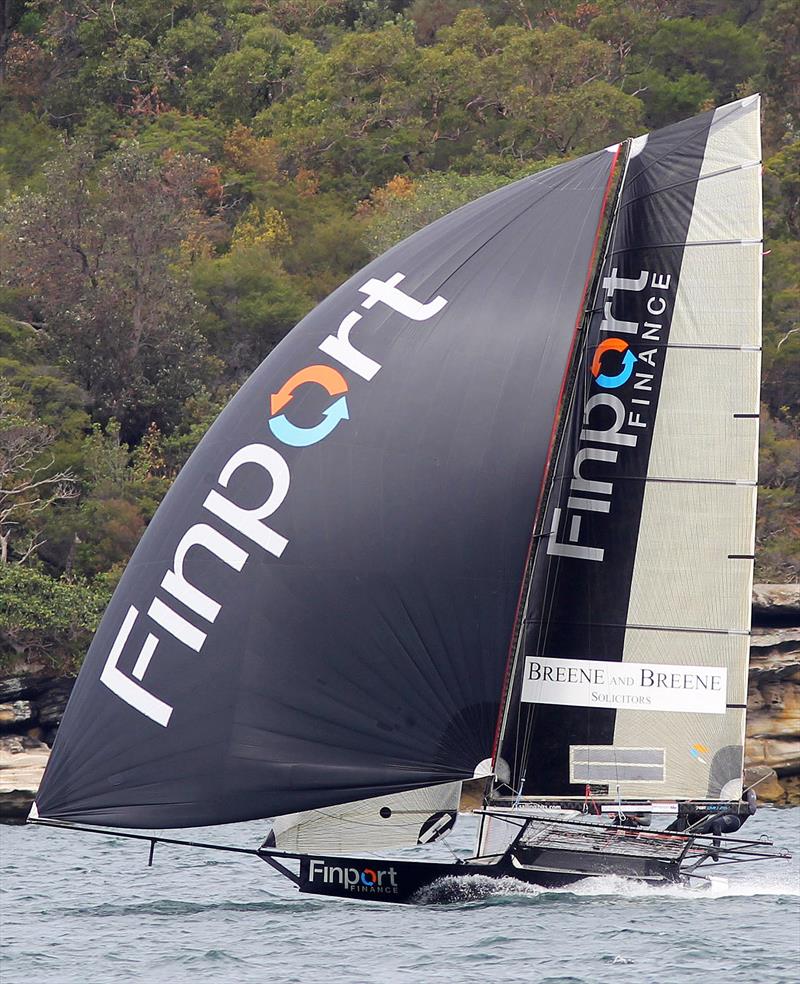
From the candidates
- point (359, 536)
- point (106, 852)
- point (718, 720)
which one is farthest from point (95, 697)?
point (106, 852)

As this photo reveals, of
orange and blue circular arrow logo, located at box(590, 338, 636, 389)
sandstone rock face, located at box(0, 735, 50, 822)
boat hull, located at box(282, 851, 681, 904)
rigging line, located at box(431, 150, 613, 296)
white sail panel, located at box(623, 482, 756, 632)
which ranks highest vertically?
rigging line, located at box(431, 150, 613, 296)

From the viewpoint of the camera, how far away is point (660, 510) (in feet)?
42.1

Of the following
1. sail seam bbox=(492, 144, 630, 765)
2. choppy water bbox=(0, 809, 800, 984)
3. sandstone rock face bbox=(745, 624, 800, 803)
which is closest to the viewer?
choppy water bbox=(0, 809, 800, 984)

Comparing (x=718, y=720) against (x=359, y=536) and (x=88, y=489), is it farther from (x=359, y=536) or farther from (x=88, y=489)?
(x=88, y=489)

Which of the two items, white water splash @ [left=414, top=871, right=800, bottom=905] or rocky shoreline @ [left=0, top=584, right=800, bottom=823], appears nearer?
white water splash @ [left=414, top=871, right=800, bottom=905]

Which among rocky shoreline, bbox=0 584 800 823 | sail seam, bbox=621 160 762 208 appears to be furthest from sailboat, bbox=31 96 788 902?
rocky shoreline, bbox=0 584 800 823

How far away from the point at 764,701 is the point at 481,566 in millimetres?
14116

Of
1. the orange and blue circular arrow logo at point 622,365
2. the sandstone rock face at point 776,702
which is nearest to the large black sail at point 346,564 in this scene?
the orange and blue circular arrow logo at point 622,365

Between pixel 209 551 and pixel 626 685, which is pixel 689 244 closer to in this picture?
pixel 626 685

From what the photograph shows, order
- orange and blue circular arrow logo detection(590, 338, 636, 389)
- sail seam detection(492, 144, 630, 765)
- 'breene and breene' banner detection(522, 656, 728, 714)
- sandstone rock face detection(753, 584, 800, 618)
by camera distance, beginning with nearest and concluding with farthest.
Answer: sail seam detection(492, 144, 630, 765) < 'breene and breene' banner detection(522, 656, 728, 714) < orange and blue circular arrow logo detection(590, 338, 636, 389) < sandstone rock face detection(753, 584, 800, 618)

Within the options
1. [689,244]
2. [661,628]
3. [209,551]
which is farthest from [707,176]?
[209,551]

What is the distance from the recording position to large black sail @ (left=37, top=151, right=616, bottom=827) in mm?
11555

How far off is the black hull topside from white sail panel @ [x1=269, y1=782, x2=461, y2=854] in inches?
4.4

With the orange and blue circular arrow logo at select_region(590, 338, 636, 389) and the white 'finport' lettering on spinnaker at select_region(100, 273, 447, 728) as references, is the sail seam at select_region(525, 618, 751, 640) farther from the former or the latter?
the white 'finport' lettering on spinnaker at select_region(100, 273, 447, 728)
